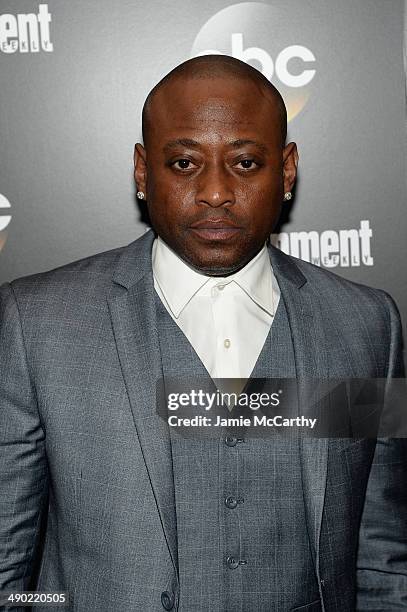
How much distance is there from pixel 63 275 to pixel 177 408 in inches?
10.4

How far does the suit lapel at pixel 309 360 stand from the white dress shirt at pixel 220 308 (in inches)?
1.4

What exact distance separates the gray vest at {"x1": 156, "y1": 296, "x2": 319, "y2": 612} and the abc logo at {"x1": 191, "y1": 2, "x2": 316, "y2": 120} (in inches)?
21.2

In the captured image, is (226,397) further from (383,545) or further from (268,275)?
(383,545)

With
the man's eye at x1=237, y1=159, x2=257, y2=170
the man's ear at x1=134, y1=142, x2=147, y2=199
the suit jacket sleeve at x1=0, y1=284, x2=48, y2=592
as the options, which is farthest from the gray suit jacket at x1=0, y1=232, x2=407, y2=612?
the man's eye at x1=237, y1=159, x2=257, y2=170

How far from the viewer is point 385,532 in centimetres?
118

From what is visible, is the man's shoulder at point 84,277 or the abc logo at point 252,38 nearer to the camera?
the man's shoulder at point 84,277

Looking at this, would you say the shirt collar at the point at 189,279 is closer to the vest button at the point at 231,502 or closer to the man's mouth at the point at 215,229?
the man's mouth at the point at 215,229

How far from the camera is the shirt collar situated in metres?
1.11

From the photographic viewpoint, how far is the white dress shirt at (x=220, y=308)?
1.10m

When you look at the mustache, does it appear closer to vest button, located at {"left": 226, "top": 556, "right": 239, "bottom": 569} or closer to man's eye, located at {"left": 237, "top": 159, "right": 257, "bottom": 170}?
man's eye, located at {"left": 237, "top": 159, "right": 257, "bottom": 170}

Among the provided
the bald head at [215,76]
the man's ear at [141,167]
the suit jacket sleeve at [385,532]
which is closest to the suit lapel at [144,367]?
the man's ear at [141,167]

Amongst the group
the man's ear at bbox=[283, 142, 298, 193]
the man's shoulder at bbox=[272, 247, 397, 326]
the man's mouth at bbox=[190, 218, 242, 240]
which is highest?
the man's ear at bbox=[283, 142, 298, 193]

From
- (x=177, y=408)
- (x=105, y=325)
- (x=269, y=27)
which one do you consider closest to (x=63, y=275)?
(x=105, y=325)

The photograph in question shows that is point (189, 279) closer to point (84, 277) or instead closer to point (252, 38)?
point (84, 277)
